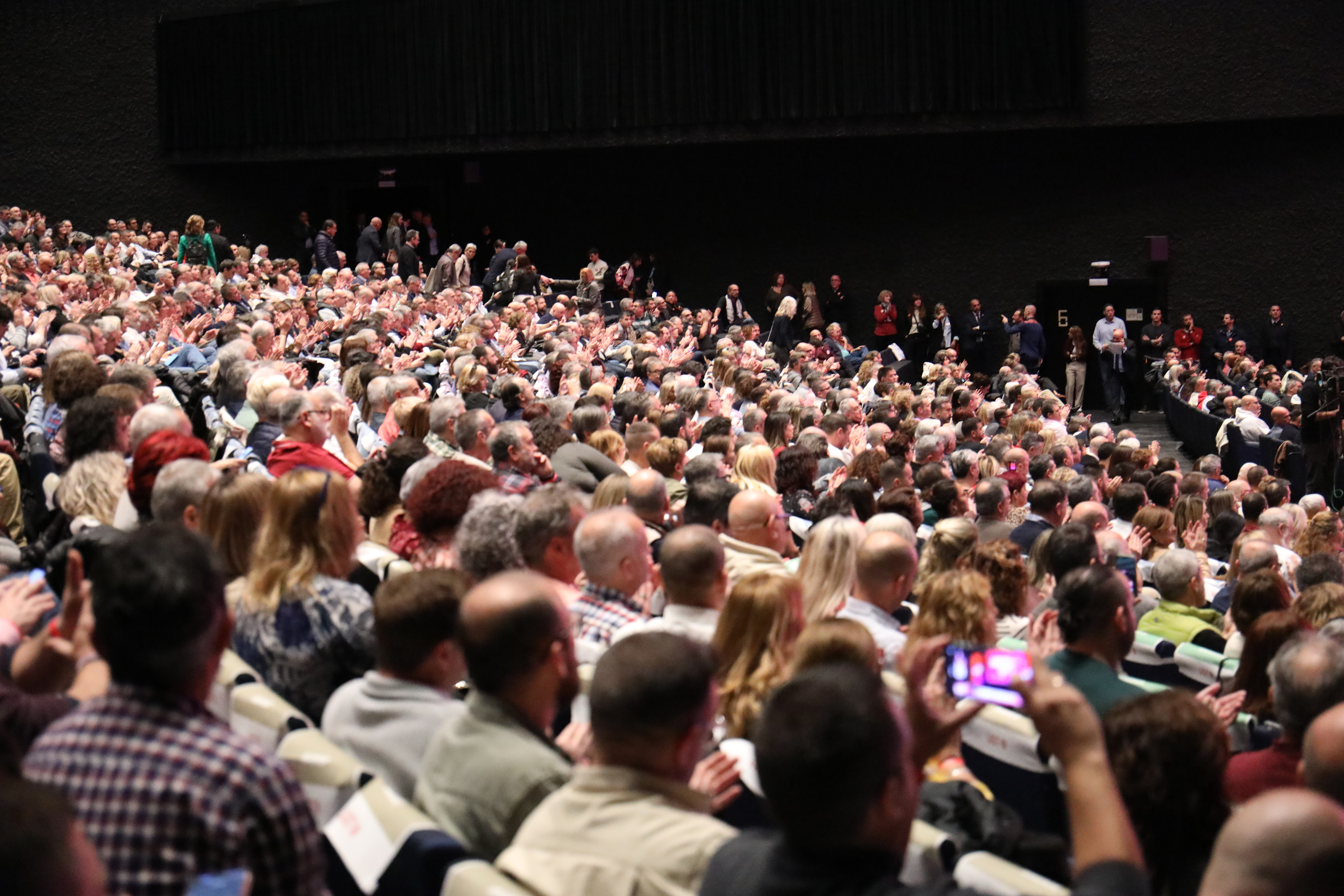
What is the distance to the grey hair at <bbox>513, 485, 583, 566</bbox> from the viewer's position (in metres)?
3.62

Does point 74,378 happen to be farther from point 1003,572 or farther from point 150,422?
point 1003,572

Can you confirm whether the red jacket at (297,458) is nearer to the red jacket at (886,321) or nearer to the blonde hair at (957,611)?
the blonde hair at (957,611)

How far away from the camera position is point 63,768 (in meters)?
1.96

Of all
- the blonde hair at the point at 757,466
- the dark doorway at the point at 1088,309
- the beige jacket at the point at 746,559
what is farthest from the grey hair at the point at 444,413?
the dark doorway at the point at 1088,309

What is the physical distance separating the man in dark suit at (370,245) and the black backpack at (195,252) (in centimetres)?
214

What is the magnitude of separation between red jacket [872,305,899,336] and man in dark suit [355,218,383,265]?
21.3 ft

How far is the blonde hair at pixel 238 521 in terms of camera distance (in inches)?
138

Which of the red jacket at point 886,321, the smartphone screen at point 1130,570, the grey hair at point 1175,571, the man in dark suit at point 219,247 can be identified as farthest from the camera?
the red jacket at point 886,321

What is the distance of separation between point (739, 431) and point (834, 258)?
1188 centimetres

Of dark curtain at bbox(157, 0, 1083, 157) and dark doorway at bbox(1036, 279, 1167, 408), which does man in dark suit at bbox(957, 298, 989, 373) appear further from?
dark curtain at bbox(157, 0, 1083, 157)

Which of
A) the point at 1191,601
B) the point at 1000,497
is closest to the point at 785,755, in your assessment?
the point at 1191,601

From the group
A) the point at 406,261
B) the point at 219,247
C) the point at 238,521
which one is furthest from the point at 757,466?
the point at 406,261

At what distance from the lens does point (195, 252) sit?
16.6 meters

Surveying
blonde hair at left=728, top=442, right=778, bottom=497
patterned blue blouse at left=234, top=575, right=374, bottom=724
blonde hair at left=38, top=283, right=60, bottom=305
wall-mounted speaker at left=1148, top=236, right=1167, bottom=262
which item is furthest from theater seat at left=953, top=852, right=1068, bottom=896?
wall-mounted speaker at left=1148, top=236, right=1167, bottom=262
